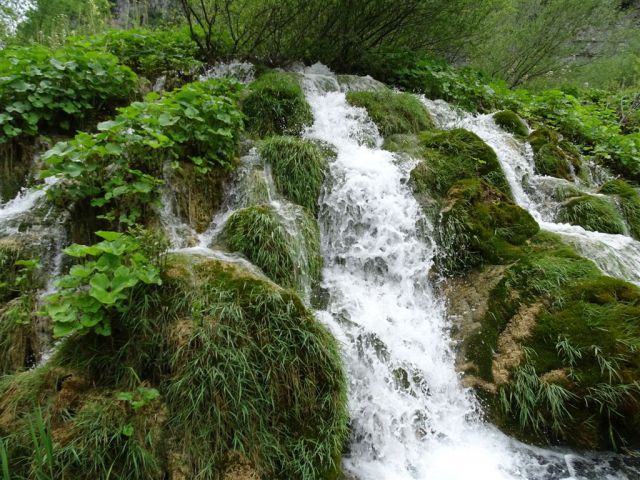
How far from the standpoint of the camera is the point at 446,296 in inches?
180

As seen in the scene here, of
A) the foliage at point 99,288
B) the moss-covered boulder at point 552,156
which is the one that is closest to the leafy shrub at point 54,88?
the foliage at point 99,288

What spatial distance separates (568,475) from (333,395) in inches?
82.7

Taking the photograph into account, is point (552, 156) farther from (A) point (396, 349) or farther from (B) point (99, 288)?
(B) point (99, 288)

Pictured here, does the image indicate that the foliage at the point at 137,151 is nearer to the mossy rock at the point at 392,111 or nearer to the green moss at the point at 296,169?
the green moss at the point at 296,169

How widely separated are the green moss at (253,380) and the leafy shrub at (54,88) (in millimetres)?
2799

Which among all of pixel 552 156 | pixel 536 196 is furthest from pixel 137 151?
pixel 552 156

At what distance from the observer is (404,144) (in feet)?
20.8

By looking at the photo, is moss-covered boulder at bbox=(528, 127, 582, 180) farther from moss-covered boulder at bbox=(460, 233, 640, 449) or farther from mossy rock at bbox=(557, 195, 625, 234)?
moss-covered boulder at bbox=(460, 233, 640, 449)

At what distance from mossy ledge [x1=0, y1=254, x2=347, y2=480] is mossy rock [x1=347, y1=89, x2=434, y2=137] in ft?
16.3

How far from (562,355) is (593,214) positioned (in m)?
3.44

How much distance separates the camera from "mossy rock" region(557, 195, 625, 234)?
5.70m

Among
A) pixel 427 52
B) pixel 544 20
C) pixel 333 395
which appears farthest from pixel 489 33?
pixel 333 395

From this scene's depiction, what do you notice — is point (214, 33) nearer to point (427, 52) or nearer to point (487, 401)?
point (427, 52)

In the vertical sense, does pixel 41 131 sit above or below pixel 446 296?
above
